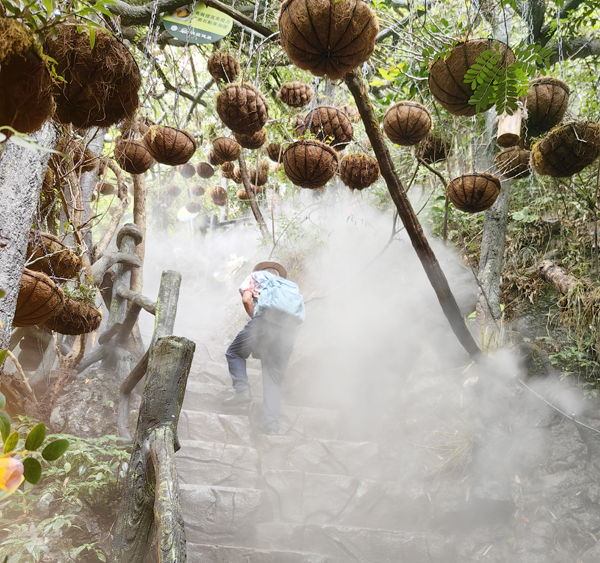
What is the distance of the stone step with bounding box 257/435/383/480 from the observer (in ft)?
12.8

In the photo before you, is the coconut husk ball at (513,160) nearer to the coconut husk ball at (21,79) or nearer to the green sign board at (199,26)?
the green sign board at (199,26)

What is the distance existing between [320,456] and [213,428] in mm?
1076

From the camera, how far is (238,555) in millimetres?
2797

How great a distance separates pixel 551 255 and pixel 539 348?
1.27 metres

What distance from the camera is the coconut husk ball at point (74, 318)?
2293 millimetres

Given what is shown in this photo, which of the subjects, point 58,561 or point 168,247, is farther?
point 168,247

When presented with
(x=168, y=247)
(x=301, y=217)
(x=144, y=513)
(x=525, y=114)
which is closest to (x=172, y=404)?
(x=144, y=513)

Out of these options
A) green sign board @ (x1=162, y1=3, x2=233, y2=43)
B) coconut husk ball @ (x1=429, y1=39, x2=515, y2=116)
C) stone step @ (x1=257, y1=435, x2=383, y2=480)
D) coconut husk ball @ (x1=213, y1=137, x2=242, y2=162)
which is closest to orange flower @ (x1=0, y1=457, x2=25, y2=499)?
coconut husk ball @ (x1=429, y1=39, x2=515, y2=116)

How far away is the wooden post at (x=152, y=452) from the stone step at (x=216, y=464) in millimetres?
1742

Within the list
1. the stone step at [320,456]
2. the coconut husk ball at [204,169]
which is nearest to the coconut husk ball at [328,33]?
the stone step at [320,456]

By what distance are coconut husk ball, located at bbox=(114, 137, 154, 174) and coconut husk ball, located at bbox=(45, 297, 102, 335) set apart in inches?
46.3

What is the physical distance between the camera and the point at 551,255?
4789mm

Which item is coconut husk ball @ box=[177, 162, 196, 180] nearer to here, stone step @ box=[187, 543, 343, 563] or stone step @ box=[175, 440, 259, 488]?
stone step @ box=[175, 440, 259, 488]

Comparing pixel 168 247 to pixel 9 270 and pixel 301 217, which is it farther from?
pixel 9 270
